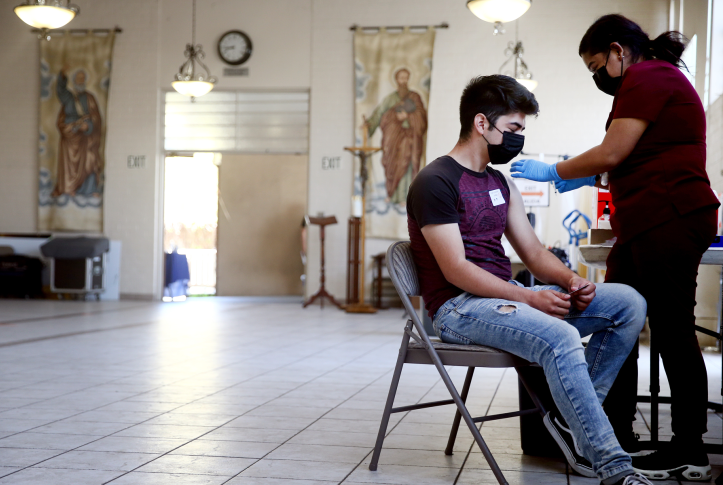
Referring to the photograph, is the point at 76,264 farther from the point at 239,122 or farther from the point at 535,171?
the point at 535,171

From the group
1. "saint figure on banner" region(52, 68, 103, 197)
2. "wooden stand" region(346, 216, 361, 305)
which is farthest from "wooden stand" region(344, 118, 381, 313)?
"saint figure on banner" region(52, 68, 103, 197)

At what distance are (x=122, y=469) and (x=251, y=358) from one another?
241cm

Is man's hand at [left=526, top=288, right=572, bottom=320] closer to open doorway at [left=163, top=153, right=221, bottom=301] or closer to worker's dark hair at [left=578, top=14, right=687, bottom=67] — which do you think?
worker's dark hair at [left=578, top=14, right=687, bottom=67]

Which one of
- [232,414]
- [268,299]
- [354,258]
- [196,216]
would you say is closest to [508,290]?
[232,414]

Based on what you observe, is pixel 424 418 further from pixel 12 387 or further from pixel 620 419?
pixel 12 387

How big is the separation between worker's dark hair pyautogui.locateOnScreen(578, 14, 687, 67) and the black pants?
454mm

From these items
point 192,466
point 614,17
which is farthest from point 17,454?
point 614,17

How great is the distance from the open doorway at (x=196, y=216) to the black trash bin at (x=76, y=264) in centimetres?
225

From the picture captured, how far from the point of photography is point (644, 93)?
6.34 feet

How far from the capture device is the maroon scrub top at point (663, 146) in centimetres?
193

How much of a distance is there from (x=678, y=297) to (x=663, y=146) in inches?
16.1

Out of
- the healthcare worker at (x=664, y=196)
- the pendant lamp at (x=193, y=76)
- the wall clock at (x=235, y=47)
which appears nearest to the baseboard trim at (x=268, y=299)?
the pendant lamp at (x=193, y=76)

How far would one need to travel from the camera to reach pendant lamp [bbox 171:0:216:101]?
27.9 feet

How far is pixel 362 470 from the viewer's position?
2115 millimetres
